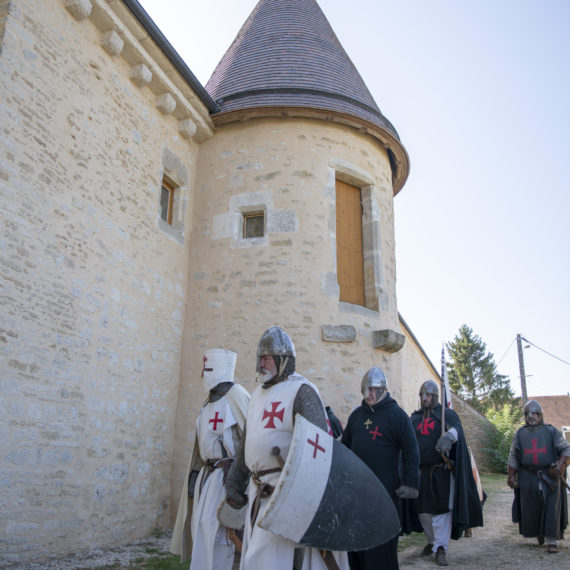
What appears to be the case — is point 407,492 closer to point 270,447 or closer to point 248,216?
point 270,447

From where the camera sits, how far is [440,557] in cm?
553

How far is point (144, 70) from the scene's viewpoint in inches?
295

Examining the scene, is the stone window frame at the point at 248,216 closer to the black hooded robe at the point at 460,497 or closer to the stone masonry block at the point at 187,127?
the stone masonry block at the point at 187,127

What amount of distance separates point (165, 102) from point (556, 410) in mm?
35977

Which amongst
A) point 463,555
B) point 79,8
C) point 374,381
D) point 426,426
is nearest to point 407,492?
point 374,381

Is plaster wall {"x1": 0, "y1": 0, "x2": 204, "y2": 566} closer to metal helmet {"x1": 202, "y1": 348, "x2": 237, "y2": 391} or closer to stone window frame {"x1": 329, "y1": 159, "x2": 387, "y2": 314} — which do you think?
metal helmet {"x1": 202, "y1": 348, "x2": 237, "y2": 391}

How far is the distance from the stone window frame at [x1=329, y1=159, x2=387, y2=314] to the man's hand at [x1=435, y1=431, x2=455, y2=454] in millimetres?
2850

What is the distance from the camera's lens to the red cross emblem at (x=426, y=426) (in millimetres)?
6133

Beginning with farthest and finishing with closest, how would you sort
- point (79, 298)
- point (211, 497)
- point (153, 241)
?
1. point (153, 241)
2. point (79, 298)
3. point (211, 497)

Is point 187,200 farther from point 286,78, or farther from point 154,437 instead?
point 154,437

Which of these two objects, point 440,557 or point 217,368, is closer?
point 217,368

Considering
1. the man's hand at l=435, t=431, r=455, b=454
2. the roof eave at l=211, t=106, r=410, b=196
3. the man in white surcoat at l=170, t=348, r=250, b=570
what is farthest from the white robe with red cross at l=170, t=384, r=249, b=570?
the roof eave at l=211, t=106, r=410, b=196

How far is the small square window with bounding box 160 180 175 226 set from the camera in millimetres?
8383

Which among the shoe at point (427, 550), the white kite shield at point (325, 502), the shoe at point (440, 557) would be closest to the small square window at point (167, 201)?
the shoe at point (427, 550)
